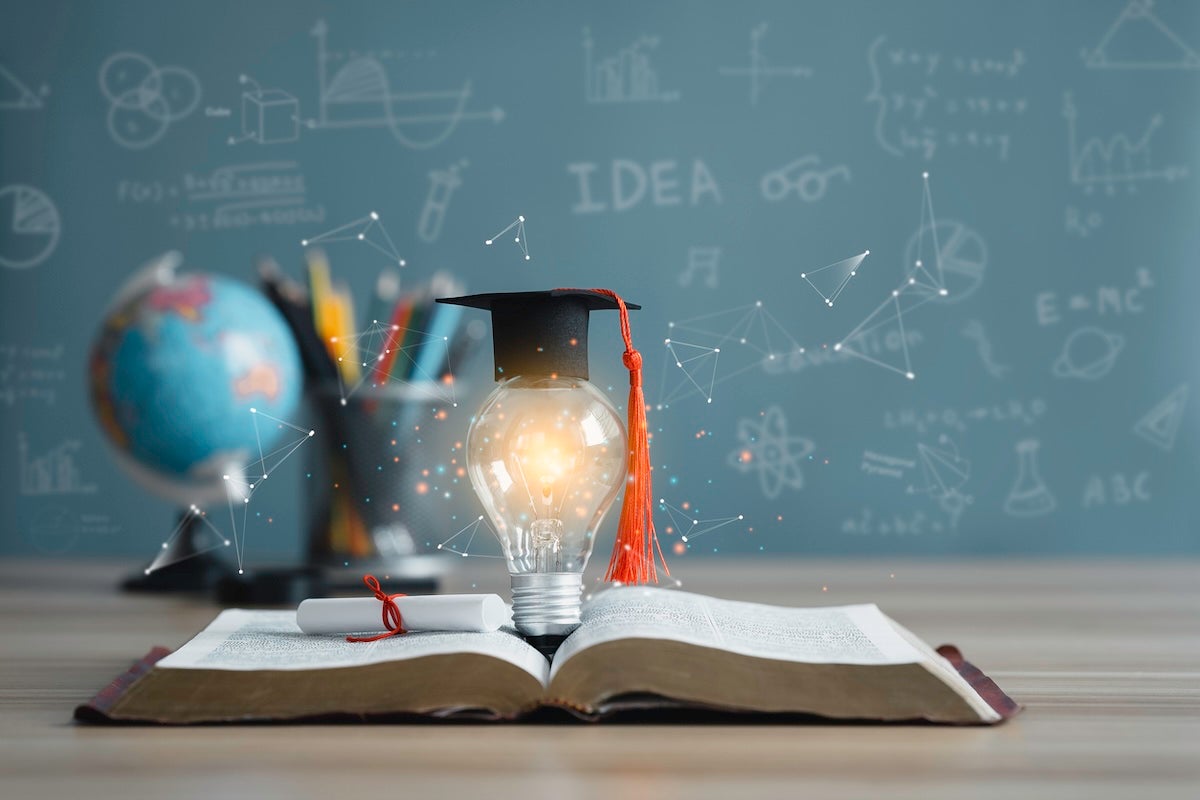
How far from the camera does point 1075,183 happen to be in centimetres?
239

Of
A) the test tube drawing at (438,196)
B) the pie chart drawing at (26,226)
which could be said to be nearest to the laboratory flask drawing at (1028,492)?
the test tube drawing at (438,196)

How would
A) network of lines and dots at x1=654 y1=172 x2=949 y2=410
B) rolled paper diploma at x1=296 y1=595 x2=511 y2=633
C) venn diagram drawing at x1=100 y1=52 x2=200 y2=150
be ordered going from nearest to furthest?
rolled paper diploma at x1=296 y1=595 x2=511 y2=633
network of lines and dots at x1=654 y1=172 x2=949 y2=410
venn diagram drawing at x1=100 y1=52 x2=200 y2=150

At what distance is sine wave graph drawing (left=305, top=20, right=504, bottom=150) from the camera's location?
2.42 metres

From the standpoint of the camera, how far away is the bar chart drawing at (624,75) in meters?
2.41

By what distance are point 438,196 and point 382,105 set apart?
218 mm

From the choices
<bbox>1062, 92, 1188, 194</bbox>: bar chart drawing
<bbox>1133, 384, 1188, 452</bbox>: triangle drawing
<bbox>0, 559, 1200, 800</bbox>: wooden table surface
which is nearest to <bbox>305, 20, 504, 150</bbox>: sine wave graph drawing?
<bbox>1062, 92, 1188, 194</bbox>: bar chart drawing

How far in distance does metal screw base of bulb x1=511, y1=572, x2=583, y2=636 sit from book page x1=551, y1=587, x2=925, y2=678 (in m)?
0.02

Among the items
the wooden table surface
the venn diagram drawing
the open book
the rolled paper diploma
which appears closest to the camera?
the wooden table surface

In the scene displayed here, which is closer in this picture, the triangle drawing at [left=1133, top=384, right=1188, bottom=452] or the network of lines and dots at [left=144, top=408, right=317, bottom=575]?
the network of lines and dots at [left=144, top=408, right=317, bottom=575]

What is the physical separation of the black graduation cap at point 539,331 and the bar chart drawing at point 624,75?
1.60 meters

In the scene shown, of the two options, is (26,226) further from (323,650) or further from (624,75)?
(323,650)

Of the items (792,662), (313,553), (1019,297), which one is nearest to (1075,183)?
(1019,297)

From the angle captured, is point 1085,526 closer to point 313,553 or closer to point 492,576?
point 492,576

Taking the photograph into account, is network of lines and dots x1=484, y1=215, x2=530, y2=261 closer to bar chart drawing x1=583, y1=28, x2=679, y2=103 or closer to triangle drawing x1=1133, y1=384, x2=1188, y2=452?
bar chart drawing x1=583, y1=28, x2=679, y2=103
